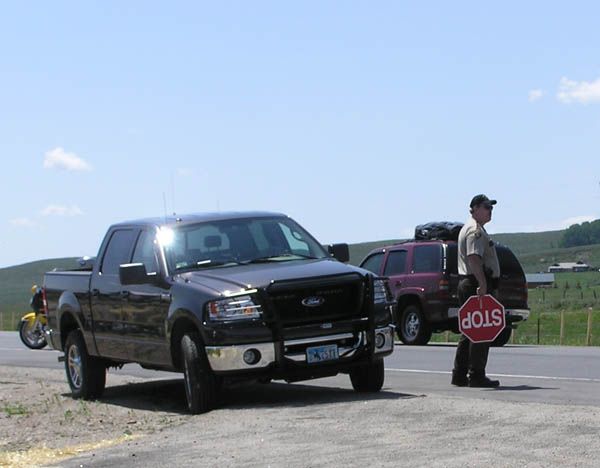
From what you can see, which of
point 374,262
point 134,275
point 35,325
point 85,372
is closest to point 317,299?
point 134,275

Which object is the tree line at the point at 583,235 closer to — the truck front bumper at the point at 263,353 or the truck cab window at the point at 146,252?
the truck cab window at the point at 146,252

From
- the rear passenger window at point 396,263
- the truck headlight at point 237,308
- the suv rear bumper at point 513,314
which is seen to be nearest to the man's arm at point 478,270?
the truck headlight at point 237,308

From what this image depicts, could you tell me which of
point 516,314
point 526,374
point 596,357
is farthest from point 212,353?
point 516,314

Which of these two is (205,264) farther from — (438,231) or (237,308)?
(438,231)

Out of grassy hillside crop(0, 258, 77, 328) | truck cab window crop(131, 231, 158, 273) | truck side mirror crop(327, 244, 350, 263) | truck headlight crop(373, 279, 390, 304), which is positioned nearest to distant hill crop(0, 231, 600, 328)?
grassy hillside crop(0, 258, 77, 328)

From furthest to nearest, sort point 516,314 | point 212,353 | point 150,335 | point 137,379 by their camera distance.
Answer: point 516,314, point 137,379, point 150,335, point 212,353

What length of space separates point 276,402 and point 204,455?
3.30 meters

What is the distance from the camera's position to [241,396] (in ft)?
47.8

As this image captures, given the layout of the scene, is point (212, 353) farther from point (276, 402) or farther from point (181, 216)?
point (181, 216)

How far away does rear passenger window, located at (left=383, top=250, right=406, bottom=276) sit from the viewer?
26.6 metres

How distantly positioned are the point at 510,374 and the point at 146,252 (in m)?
4.87

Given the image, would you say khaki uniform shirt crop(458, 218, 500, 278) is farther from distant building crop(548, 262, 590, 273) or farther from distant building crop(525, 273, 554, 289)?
distant building crop(548, 262, 590, 273)

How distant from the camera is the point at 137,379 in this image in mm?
18578

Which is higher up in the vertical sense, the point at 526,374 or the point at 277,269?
the point at 277,269
